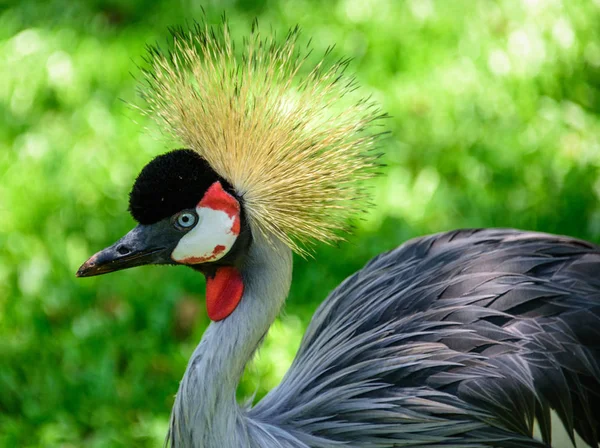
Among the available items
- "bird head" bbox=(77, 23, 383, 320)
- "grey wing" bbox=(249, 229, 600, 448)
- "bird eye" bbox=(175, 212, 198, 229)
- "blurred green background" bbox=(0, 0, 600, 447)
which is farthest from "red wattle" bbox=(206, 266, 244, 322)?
"blurred green background" bbox=(0, 0, 600, 447)

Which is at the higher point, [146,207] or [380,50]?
[380,50]

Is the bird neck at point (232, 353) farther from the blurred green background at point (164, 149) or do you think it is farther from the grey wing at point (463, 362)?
the blurred green background at point (164, 149)

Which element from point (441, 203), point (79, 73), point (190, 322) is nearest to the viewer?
point (190, 322)

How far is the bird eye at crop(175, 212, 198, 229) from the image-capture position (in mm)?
1422

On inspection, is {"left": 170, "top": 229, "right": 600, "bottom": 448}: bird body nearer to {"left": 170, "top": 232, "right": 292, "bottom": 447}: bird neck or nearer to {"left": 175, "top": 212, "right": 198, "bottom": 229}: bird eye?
{"left": 170, "top": 232, "right": 292, "bottom": 447}: bird neck

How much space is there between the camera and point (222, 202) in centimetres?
142

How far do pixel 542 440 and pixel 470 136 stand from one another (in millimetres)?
1366

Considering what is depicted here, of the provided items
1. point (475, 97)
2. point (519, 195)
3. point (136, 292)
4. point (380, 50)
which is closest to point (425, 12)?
point (380, 50)

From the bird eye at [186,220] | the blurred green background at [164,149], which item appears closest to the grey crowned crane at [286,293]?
the bird eye at [186,220]

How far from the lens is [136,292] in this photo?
7.73 ft

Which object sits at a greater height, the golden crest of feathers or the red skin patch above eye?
the golden crest of feathers

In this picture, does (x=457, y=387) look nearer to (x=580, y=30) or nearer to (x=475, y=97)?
(x=475, y=97)

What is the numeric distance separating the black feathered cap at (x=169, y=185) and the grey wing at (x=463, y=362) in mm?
416

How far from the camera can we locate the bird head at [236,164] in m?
1.42
